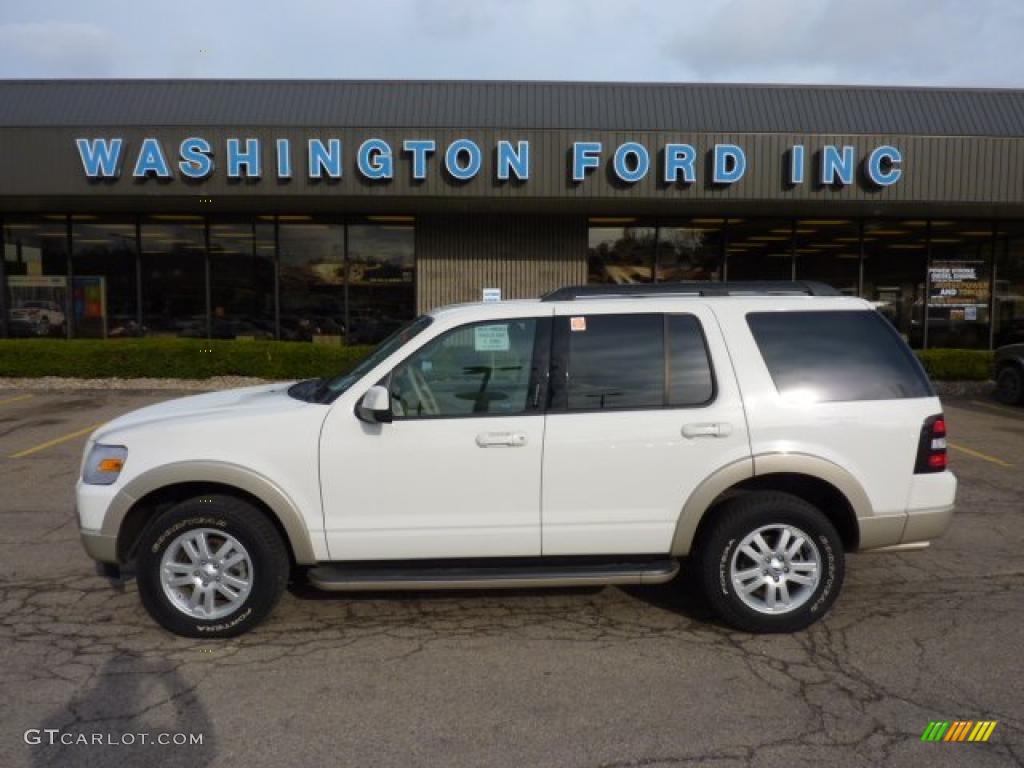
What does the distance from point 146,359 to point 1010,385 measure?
14798 millimetres

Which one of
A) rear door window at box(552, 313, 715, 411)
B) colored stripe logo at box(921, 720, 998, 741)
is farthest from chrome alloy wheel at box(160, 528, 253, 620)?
colored stripe logo at box(921, 720, 998, 741)

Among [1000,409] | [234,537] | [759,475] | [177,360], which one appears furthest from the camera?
[177,360]

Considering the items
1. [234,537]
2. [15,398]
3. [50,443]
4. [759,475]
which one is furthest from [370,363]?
[15,398]

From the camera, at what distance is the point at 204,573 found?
169 inches

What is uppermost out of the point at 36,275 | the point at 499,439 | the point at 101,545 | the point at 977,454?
the point at 36,275

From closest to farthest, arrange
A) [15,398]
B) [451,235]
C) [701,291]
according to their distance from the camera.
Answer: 1. [701,291]
2. [15,398]
3. [451,235]

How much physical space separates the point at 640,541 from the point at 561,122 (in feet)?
43.0

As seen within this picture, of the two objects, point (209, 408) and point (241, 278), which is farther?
point (241, 278)

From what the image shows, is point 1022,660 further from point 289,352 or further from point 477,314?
point 289,352

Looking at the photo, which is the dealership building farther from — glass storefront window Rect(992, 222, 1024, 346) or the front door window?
the front door window

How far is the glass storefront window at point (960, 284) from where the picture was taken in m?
17.1

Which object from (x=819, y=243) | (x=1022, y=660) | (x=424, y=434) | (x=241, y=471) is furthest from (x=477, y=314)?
(x=819, y=243)

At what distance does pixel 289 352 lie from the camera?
1498 cm

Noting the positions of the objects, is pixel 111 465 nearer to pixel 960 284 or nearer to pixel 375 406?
pixel 375 406
